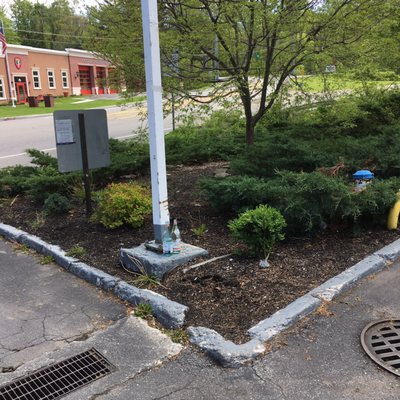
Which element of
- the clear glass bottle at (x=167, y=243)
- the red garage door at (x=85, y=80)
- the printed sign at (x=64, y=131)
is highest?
the red garage door at (x=85, y=80)

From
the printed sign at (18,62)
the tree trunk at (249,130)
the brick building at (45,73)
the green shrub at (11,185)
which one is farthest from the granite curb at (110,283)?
the printed sign at (18,62)

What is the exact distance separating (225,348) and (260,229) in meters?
1.32

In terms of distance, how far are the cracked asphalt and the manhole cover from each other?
5 centimetres

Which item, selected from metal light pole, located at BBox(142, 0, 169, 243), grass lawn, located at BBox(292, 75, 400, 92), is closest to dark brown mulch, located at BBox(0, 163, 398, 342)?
metal light pole, located at BBox(142, 0, 169, 243)

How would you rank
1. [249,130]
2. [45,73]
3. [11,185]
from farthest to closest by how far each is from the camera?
1. [45,73]
2. [249,130]
3. [11,185]

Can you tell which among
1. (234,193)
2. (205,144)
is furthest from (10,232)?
(205,144)

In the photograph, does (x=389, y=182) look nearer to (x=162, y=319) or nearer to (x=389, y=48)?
(x=162, y=319)

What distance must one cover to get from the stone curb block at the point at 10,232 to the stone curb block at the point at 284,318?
3458 mm

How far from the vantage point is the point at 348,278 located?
3.76 meters

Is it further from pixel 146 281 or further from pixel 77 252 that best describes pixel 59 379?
pixel 77 252

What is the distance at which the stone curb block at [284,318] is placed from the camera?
3068 millimetres

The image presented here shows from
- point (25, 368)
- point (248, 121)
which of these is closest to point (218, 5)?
point (248, 121)

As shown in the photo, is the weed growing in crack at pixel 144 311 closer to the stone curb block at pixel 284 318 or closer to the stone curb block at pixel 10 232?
the stone curb block at pixel 284 318

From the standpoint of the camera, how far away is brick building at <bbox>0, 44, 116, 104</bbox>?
137 feet
